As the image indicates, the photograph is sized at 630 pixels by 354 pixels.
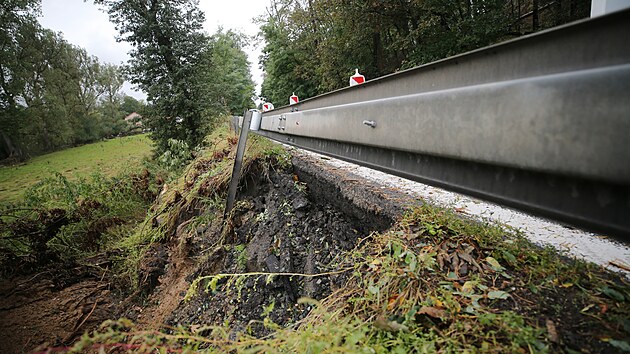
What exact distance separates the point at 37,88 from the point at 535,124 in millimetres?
27388

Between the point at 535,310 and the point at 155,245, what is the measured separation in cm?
449

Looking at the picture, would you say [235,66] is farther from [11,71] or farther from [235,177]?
[235,177]

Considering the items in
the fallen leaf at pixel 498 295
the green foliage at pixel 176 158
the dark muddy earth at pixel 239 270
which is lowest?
the dark muddy earth at pixel 239 270

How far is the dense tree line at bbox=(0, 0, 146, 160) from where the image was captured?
12.2 m

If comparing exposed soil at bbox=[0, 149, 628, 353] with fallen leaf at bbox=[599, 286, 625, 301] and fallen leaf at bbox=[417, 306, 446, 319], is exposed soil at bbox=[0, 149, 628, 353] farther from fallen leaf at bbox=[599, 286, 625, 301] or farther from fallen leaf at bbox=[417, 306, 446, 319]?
fallen leaf at bbox=[417, 306, 446, 319]

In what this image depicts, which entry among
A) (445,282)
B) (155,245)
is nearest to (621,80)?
(445,282)

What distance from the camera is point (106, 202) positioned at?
601 centimetres

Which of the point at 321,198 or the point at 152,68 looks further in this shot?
the point at 152,68

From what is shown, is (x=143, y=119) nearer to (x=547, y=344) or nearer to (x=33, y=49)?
(x=33, y=49)

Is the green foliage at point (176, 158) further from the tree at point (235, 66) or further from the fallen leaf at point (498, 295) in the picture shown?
the tree at point (235, 66)

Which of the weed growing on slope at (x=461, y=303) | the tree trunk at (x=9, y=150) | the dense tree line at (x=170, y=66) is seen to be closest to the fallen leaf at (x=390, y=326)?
the weed growing on slope at (x=461, y=303)

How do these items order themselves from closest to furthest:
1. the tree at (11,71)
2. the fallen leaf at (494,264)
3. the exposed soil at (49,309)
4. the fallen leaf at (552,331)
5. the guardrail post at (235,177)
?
the fallen leaf at (552,331) < the fallen leaf at (494,264) < the exposed soil at (49,309) < the guardrail post at (235,177) < the tree at (11,71)

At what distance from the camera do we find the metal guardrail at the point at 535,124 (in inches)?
20.9

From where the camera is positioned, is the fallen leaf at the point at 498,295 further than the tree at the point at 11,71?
No
